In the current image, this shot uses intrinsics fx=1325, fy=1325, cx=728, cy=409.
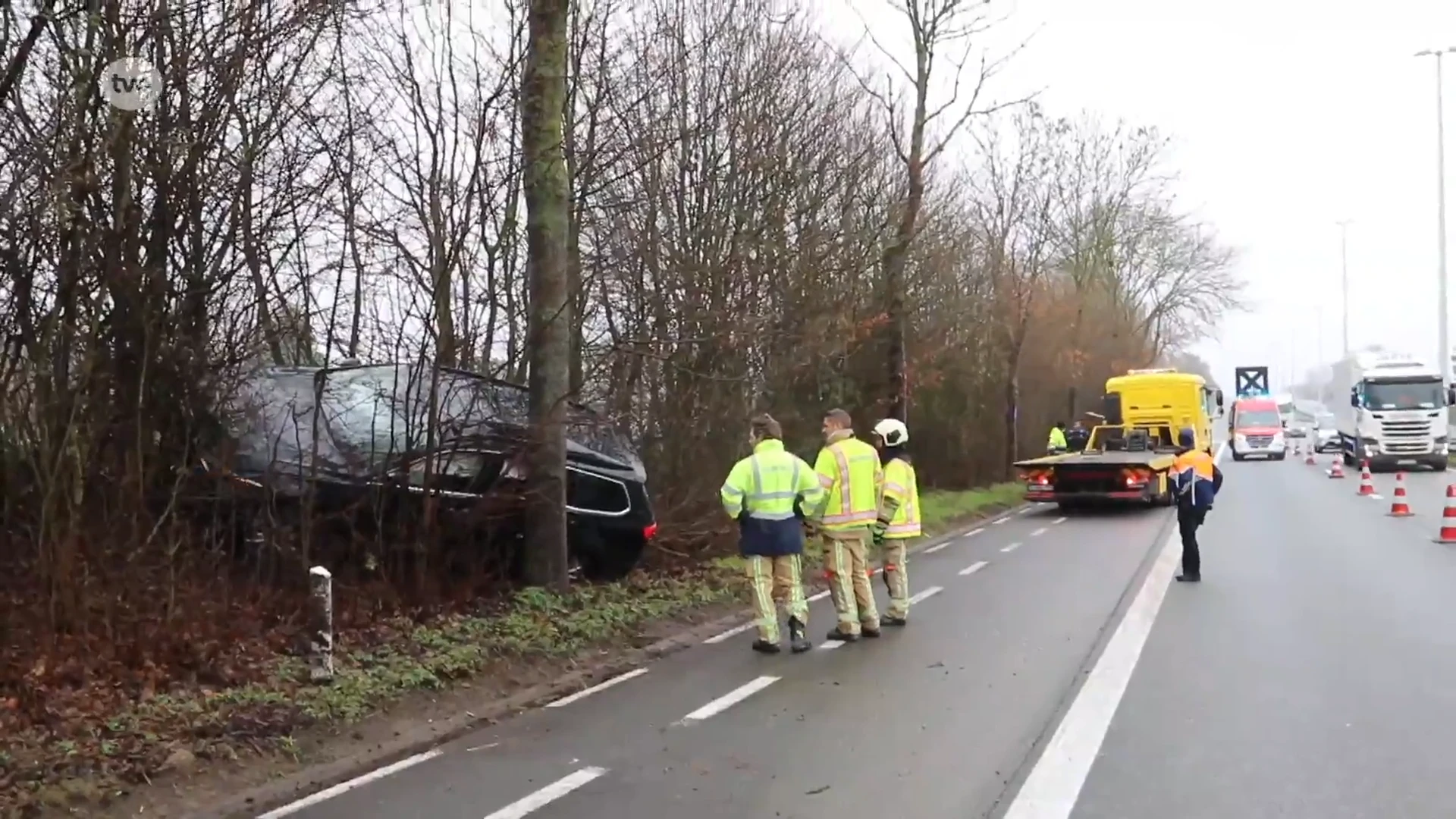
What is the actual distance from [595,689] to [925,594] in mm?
5500

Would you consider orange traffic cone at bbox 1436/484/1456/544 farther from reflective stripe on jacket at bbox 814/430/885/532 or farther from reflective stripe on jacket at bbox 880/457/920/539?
reflective stripe on jacket at bbox 814/430/885/532

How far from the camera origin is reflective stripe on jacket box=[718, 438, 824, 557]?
9.69 m

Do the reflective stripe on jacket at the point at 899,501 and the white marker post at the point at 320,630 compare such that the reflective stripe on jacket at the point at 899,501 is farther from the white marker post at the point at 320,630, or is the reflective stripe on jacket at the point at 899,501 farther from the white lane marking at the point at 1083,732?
the white marker post at the point at 320,630

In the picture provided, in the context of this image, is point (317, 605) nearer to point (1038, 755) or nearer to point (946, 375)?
point (1038, 755)

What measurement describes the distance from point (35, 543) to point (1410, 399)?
3869cm

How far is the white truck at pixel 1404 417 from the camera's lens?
38.0 m

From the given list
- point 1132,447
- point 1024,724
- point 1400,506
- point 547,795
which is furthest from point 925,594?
point 1132,447

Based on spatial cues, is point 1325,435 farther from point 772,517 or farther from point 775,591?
point 772,517

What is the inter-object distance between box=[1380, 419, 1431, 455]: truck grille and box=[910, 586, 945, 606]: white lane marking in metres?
29.7

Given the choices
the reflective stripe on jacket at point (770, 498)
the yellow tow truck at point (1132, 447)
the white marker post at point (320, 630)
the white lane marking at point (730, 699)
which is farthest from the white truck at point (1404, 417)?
the white marker post at point (320, 630)

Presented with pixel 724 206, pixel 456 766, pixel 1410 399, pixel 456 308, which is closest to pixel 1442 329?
pixel 1410 399

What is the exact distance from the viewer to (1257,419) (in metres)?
52.5

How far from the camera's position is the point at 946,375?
29734 mm

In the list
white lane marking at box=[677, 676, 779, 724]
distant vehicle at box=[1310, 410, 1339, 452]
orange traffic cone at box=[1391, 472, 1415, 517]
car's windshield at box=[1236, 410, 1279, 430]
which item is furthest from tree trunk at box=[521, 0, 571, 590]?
distant vehicle at box=[1310, 410, 1339, 452]
